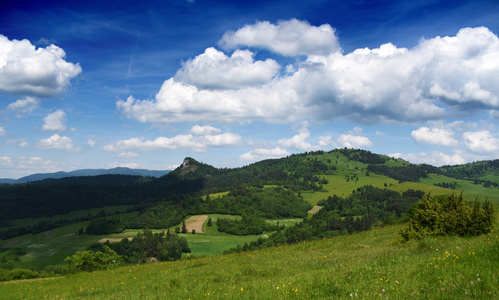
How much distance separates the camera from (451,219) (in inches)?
738

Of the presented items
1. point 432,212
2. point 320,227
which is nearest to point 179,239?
point 320,227

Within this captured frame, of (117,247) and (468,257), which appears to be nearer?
(468,257)

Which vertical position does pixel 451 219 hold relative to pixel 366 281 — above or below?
above

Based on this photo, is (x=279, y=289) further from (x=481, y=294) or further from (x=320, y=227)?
(x=320, y=227)

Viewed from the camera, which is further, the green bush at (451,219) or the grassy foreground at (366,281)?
the green bush at (451,219)

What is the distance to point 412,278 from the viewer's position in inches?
397

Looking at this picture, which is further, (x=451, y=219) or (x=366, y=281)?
(x=451, y=219)

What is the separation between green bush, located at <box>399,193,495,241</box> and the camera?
17.8 m

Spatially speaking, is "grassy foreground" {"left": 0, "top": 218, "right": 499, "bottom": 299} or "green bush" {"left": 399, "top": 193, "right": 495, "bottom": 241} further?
"green bush" {"left": 399, "top": 193, "right": 495, "bottom": 241}

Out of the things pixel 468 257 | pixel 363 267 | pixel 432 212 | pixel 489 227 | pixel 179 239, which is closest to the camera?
pixel 468 257

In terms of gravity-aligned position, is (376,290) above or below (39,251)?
above

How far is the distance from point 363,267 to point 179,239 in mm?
175249

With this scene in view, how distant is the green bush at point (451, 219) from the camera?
17.8m

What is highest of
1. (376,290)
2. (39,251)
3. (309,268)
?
(376,290)
